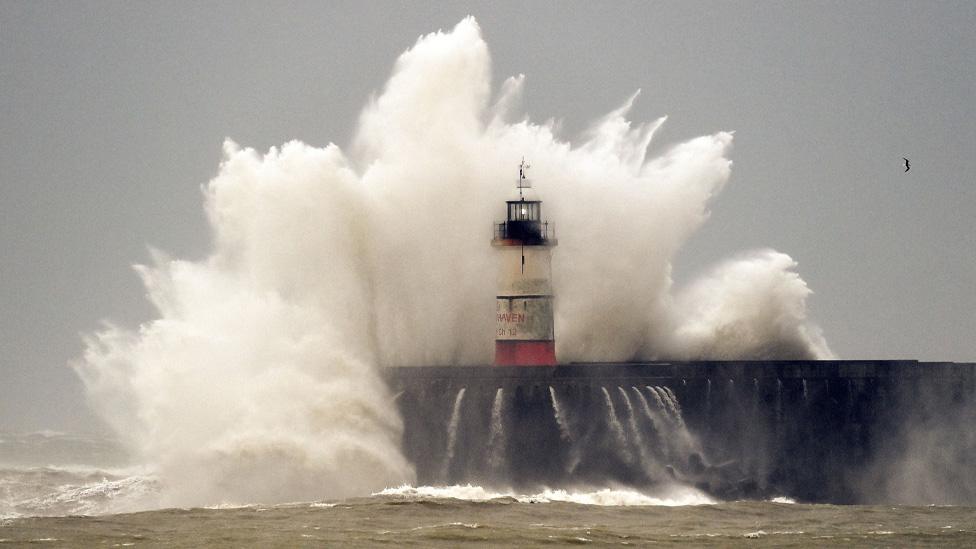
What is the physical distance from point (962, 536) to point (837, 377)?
37.3 ft

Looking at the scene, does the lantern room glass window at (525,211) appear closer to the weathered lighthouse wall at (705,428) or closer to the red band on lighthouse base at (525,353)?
the red band on lighthouse base at (525,353)

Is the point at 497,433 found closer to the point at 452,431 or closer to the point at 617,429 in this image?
the point at 452,431

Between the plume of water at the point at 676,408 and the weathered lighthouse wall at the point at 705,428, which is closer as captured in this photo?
the weathered lighthouse wall at the point at 705,428

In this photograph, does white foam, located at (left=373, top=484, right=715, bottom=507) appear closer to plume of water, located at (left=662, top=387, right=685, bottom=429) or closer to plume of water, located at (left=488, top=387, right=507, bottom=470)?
plume of water, located at (left=488, top=387, right=507, bottom=470)

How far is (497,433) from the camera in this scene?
44969 millimetres

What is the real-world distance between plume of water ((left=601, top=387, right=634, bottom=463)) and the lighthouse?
235cm

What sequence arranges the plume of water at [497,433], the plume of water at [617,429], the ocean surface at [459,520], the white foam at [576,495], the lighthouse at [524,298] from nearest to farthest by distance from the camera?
the ocean surface at [459,520] < the white foam at [576,495] < the plume of water at [497,433] < the plume of water at [617,429] < the lighthouse at [524,298]

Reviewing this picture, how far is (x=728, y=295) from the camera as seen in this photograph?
2165 inches

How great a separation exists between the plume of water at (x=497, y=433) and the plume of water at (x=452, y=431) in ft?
2.53

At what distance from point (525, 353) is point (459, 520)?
10348 mm

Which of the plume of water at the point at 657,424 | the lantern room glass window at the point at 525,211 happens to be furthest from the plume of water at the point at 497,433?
the lantern room glass window at the point at 525,211

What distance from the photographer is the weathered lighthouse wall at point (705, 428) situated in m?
44.9

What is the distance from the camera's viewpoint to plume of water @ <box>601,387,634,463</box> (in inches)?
1769

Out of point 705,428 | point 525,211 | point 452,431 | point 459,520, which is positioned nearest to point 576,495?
point 452,431
